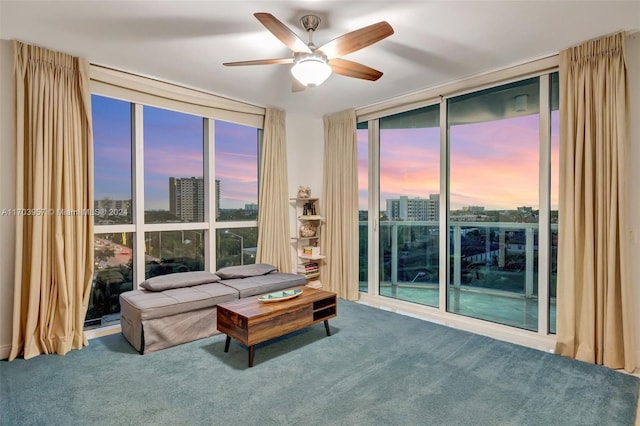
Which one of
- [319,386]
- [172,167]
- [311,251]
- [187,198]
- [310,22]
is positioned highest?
[310,22]

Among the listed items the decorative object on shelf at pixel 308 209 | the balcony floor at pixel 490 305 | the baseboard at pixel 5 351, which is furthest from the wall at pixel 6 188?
the balcony floor at pixel 490 305

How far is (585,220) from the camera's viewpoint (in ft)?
8.62

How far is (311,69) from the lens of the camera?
232cm

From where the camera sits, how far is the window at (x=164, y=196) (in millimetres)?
3352

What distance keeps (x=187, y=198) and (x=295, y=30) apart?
232cm

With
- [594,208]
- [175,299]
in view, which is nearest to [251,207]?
[175,299]

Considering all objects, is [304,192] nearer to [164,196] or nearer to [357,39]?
[164,196]

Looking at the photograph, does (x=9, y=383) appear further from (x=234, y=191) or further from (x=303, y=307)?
(x=234, y=191)

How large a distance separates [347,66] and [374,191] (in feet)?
6.95

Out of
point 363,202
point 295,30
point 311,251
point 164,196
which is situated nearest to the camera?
point 295,30

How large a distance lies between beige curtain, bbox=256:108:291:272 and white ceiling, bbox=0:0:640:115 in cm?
110

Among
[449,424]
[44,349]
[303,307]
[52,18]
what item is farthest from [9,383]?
[449,424]

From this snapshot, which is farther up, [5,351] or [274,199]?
[274,199]

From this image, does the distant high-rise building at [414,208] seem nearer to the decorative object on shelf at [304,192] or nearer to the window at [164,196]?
the decorative object on shelf at [304,192]
